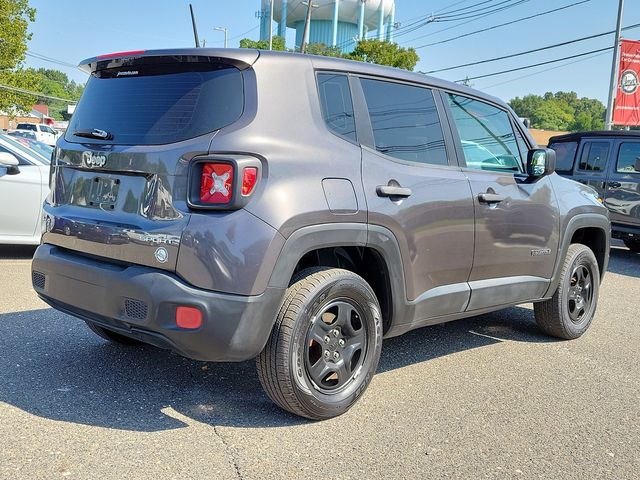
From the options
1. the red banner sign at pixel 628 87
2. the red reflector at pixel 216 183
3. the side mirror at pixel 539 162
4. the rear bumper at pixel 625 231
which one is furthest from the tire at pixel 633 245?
the red reflector at pixel 216 183

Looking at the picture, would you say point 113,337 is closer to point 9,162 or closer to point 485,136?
point 485,136

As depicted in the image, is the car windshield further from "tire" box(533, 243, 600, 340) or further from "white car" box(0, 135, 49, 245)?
"tire" box(533, 243, 600, 340)

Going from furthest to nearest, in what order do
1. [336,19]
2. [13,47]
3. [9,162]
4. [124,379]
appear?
1. [336,19]
2. [13,47]
3. [9,162]
4. [124,379]

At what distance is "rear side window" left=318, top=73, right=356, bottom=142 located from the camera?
3.54m

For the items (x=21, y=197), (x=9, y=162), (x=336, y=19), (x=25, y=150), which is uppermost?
(x=336, y=19)

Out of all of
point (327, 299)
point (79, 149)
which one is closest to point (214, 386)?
point (327, 299)

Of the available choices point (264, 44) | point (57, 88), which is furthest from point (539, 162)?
point (57, 88)

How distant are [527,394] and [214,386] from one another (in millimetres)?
1959

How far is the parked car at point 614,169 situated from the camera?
418 inches

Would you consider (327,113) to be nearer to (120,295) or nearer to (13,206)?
(120,295)

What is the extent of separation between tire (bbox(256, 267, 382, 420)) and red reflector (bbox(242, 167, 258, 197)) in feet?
1.90

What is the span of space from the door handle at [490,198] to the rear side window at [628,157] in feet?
24.2

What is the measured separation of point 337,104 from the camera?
3613 mm

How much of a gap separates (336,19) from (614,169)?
6019cm
